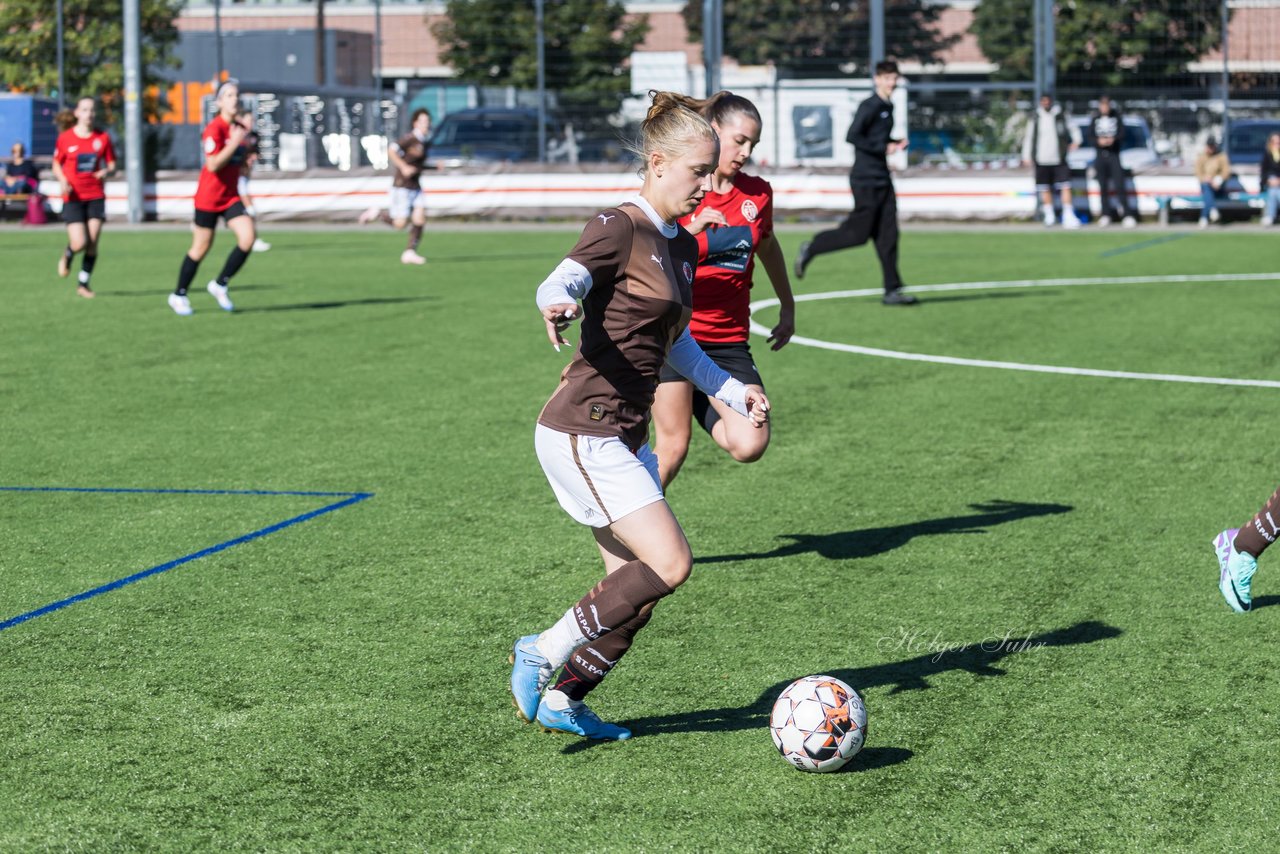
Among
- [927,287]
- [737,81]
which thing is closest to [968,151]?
[737,81]

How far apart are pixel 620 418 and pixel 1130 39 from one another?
92.5 ft

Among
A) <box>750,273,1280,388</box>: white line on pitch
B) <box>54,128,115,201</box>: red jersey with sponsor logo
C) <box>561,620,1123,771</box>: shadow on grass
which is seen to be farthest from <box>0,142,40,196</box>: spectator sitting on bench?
<box>561,620,1123,771</box>: shadow on grass

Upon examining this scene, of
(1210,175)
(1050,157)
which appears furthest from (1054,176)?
(1210,175)

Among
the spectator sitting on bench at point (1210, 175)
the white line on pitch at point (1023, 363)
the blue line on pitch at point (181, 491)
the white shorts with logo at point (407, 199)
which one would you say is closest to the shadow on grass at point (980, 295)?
the white line on pitch at point (1023, 363)

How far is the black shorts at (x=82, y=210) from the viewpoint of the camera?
17812 mm

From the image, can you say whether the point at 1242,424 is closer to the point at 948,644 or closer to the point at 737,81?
the point at 948,644

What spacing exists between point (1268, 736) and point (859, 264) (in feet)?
57.1

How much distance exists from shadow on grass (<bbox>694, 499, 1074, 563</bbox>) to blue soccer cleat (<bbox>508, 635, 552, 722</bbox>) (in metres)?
2.23

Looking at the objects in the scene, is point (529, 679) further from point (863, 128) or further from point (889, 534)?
point (863, 128)

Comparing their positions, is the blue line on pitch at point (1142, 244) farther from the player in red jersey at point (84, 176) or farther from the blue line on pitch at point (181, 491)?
the blue line on pitch at point (181, 491)

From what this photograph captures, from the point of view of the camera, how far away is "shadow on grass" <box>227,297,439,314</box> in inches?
656

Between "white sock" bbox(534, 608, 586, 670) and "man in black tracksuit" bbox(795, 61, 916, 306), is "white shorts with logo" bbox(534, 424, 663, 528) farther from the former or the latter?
"man in black tracksuit" bbox(795, 61, 916, 306)

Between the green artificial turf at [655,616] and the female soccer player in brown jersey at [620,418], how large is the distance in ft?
0.89

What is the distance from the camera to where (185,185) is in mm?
32969
